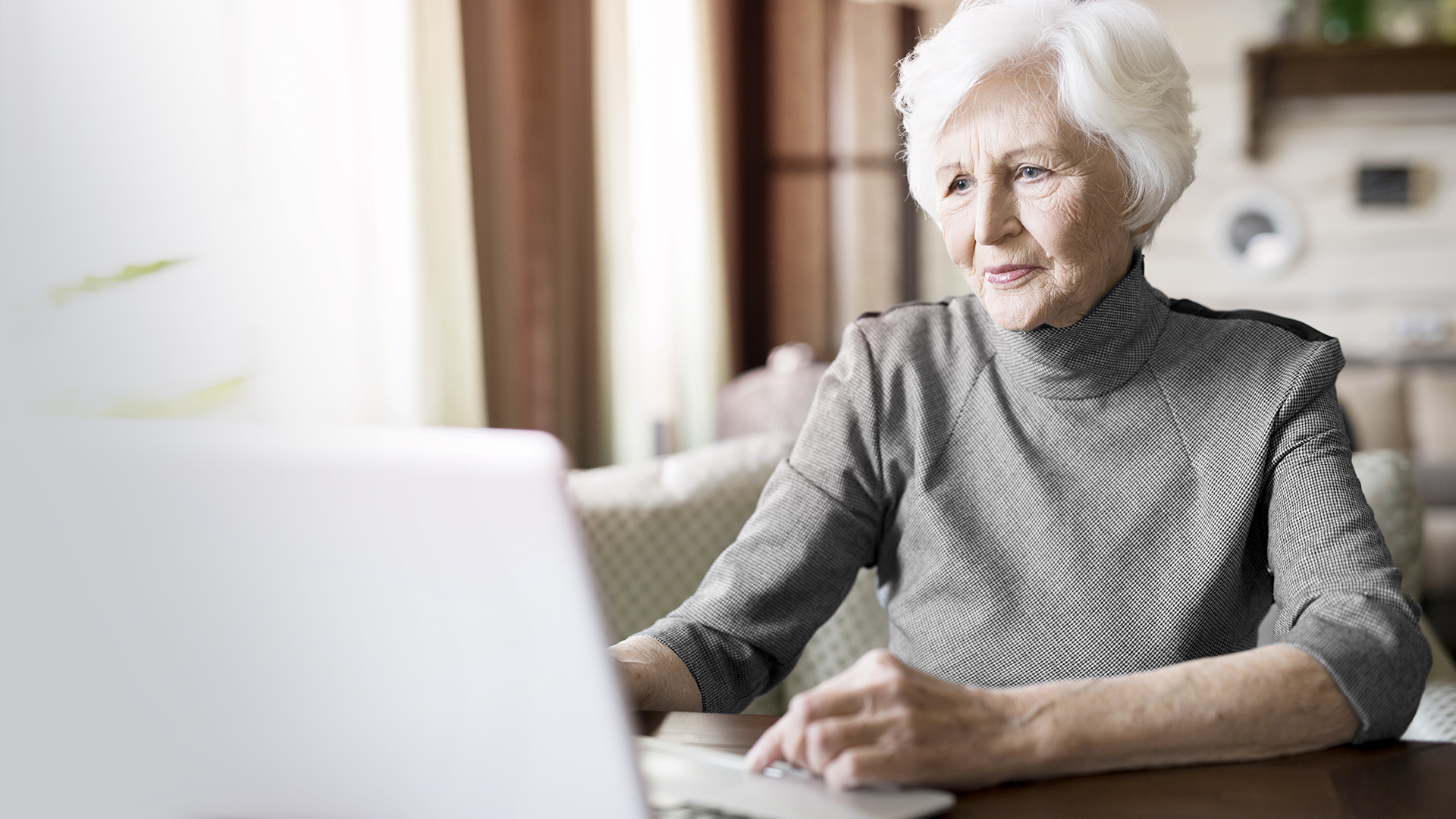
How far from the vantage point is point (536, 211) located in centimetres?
333

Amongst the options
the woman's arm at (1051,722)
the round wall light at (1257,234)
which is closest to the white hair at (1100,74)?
the woman's arm at (1051,722)

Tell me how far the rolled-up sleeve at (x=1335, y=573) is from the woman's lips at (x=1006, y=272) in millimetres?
248

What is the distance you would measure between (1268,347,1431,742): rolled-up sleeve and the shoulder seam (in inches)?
1.1

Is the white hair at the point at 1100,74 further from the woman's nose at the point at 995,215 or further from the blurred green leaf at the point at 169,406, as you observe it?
the blurred green leaf at the point at 169,406

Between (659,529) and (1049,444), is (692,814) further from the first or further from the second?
(659,529)

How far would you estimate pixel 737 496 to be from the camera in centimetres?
170

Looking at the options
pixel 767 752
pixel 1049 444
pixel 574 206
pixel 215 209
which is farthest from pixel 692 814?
pixel 574 206

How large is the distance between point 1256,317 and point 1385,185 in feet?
16.5

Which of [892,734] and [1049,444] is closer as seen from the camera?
[892,734]

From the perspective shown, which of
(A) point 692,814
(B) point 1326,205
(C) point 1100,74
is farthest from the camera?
(B) point 1326,205

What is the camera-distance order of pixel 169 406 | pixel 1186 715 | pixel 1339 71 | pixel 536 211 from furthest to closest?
pixel 1339 71, pixel 536 211, pixel 169 406, pixel 1186 715

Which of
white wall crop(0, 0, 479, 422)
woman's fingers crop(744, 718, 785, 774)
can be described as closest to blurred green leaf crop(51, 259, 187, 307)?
white wall crop(0, 0, 479, 422)

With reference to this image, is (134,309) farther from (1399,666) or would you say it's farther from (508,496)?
(1399,666)

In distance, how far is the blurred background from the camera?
1661 millimetres
